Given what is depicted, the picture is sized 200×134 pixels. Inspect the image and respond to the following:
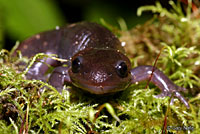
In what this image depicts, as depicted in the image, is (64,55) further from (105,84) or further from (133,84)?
(105,84)

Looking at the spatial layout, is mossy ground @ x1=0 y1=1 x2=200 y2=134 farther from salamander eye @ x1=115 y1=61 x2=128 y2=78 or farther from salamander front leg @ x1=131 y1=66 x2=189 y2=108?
salamander eye @ x1=115 y1=61 x2=128 y2=78

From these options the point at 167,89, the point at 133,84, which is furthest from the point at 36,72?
the point at 167,89

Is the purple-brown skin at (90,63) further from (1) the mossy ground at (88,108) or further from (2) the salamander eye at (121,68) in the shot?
(1) the mossy ground at (88,108)

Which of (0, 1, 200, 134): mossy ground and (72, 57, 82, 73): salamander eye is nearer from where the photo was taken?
(0, 1, 200, 134): mossy ground

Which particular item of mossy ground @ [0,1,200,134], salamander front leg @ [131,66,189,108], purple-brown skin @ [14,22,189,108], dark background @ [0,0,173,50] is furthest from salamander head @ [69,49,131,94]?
dark background @ [0,0,173,50]

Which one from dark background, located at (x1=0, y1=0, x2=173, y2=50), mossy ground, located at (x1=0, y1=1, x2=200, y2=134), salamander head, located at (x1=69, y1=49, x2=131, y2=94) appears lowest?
mossy ground, located at (x1=0, y1=1, x2=200, y2=134)

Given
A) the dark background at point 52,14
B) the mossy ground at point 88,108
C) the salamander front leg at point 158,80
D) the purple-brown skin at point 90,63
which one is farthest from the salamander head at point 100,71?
the dark background at point 52,14

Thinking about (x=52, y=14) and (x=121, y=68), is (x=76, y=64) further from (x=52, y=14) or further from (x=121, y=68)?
(x=52, y=14)

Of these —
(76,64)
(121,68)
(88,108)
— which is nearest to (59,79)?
(76,64)
